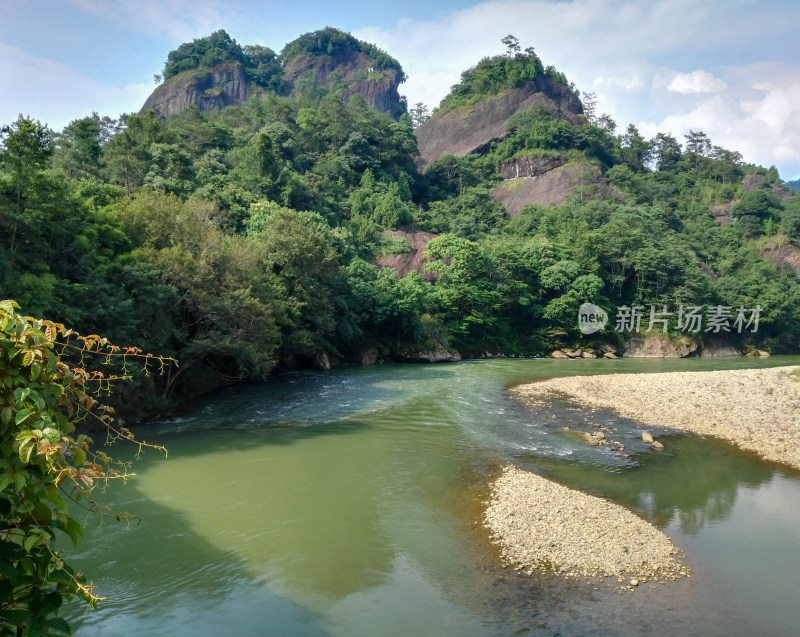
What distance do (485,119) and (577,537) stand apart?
3717 inches

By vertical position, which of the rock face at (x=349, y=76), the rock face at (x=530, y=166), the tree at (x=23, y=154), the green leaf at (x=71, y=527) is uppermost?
the rock face at (x=349, y=76)

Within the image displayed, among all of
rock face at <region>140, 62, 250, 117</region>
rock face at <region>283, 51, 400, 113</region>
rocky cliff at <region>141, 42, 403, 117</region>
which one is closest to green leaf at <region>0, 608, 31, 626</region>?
rocky cliff at <region>141, 42, 403, 117</region>

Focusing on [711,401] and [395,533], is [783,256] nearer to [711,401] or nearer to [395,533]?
[711,401]

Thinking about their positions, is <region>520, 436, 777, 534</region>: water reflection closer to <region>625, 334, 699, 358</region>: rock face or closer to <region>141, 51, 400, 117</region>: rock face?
<region>625, 334, 699, 358</region>: rock face

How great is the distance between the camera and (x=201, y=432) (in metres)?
17.8

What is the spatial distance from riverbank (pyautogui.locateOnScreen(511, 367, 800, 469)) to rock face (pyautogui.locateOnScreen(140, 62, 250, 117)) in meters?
104

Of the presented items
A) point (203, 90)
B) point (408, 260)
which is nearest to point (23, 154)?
point (408, 260)

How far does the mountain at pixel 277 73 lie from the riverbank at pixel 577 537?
108 meters

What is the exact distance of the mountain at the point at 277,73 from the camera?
110812 mm

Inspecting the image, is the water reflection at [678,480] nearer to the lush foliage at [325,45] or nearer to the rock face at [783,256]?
the rock face at [783,256]

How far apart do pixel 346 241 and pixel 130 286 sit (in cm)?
2342

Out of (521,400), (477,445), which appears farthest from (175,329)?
(521,400)

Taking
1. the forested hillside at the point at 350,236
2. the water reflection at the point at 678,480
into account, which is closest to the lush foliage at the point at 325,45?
the forested hillside at the point at 350,236

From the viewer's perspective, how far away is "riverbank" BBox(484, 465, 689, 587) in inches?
364
